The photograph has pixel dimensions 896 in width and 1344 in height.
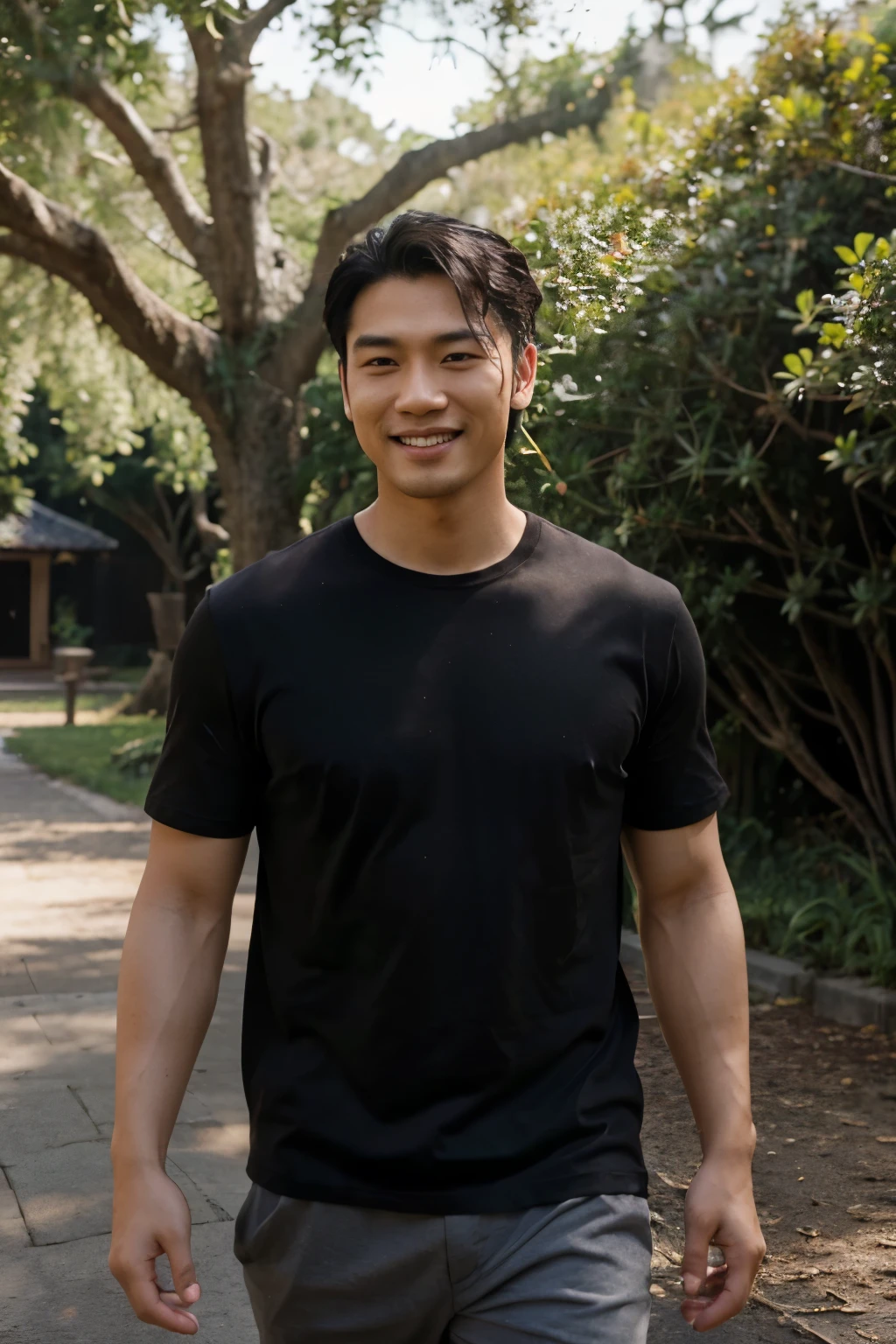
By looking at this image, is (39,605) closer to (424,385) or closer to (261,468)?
(261,468)

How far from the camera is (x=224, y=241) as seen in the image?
1268 cm

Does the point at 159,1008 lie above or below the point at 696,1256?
above

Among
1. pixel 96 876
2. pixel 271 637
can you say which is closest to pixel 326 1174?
pixel 271 637

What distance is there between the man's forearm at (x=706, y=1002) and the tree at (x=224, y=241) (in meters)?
10.1

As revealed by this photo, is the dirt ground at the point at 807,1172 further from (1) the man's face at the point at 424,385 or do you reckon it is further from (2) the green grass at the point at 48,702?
(2) the green grass at the point at 48,702

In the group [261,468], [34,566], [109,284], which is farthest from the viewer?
[34,566]

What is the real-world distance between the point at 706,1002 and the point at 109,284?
1053 cm

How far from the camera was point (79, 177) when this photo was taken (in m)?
17.0

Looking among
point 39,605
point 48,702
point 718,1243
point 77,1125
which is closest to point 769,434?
point 77,1125

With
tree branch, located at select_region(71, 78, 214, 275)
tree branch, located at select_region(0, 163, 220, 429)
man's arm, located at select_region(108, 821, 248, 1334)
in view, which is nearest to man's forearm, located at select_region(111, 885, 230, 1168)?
man's arm, located at select_region(108, 821, 248, 1334)

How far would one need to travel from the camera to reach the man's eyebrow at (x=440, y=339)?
1.96 metres

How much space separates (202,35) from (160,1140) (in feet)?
35.3

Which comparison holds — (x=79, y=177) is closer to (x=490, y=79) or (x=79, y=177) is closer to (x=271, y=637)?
(x=490, y=79)

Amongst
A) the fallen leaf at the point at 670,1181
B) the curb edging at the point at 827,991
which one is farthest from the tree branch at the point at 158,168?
the fallen leaf at the point at 670,1181
